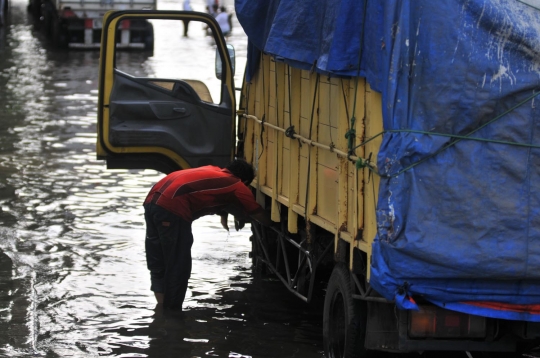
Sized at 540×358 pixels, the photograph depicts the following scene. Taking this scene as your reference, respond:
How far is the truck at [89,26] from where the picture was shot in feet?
90.5

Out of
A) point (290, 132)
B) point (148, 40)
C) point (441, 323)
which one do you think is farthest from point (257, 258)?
point (148, 40)

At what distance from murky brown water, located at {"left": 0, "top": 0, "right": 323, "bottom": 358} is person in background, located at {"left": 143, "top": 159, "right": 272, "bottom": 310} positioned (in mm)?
282

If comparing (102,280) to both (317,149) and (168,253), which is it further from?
(317,149)

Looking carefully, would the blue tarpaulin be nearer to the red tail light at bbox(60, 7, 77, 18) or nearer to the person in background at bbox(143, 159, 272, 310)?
the person in background at bbox(143, 159, 272, 310)

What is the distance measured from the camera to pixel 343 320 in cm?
635

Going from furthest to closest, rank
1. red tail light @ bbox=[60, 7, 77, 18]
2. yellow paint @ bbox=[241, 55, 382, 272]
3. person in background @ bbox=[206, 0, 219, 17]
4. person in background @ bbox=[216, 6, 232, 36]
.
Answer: person in background @ bbox=[206, 0, 219, 17] < person in background @ bbox=[216, 6, 232, 36] < red tail light @ bbox=[60, 7, 77, 18] < yellow paint @ bbox=[241, 55, 382, 272]

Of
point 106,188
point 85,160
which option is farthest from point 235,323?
point 85,160

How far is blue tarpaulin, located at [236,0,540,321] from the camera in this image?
17.1ft

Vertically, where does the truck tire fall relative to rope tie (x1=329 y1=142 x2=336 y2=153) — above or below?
below

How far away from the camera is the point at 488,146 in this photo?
527 cm

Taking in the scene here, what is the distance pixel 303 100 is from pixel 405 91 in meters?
1.91

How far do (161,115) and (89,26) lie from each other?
67.6 ft

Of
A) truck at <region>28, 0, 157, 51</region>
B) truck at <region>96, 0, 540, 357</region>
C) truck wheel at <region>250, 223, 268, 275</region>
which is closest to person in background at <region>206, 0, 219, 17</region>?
truck at <region>28, 0, 157, 51</region>

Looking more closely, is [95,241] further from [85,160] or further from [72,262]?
[85,160]
